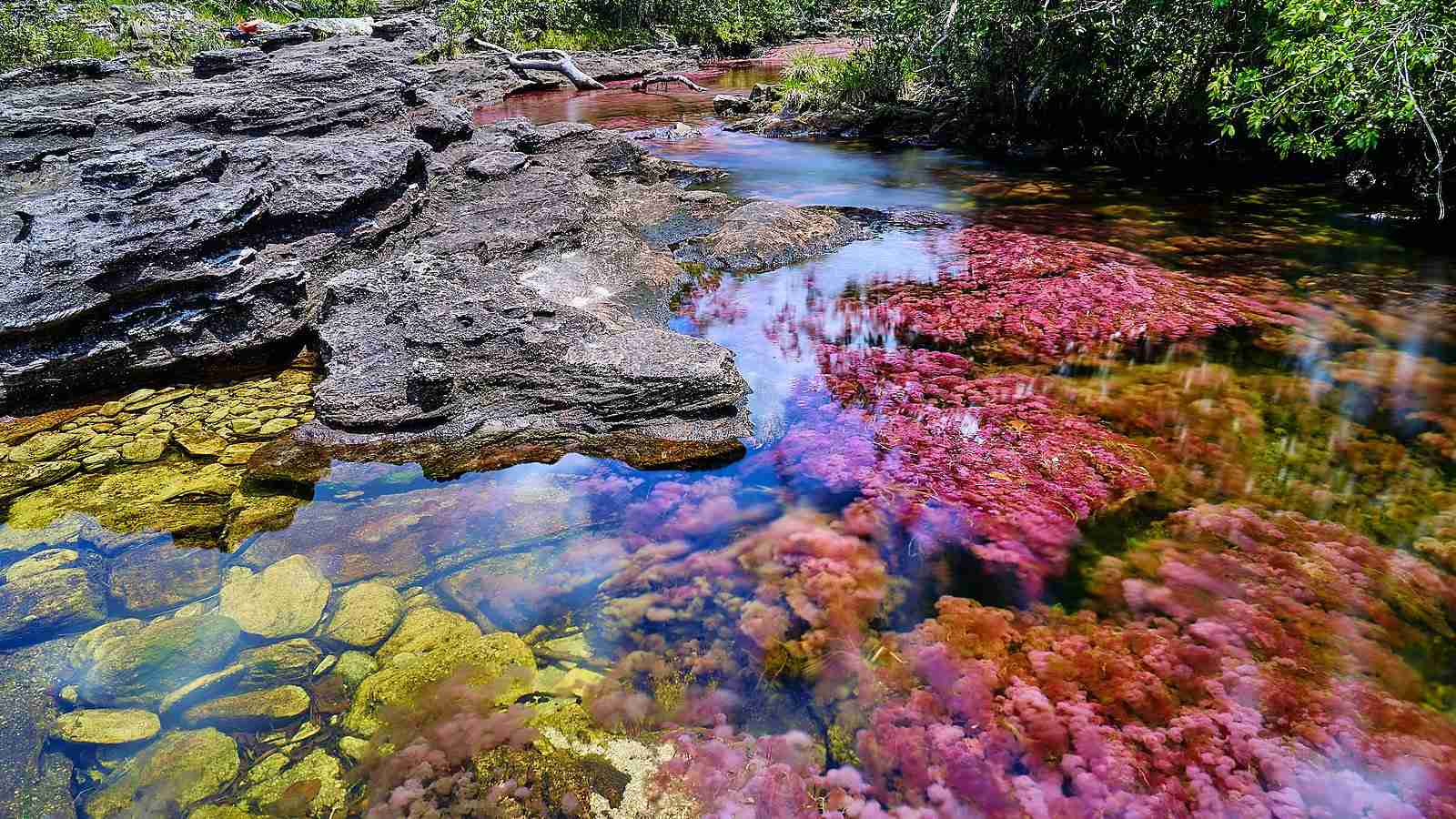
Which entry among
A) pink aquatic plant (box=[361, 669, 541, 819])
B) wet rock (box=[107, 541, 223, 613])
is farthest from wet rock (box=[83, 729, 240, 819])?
wet rock (box=[107, 541, 223, 613])

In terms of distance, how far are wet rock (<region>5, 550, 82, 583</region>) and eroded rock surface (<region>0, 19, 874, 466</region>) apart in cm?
85

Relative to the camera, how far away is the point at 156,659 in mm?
3258

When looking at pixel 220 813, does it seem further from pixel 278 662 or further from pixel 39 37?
pixel 39 37

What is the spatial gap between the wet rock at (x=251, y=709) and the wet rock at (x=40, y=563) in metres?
1.54

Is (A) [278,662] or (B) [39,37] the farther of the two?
(B) [39,37]

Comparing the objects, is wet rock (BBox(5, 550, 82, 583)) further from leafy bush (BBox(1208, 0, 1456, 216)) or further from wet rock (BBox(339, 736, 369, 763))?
leafy bush (BBox(1208, 0, 1456, 216))

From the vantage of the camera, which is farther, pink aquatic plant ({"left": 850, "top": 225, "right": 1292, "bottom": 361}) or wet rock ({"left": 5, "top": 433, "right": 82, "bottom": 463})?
pink aquatic plant ({"left": 850, "top": 225, "right": 1292, "bottom": 361})

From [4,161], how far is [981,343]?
10075 millimetres

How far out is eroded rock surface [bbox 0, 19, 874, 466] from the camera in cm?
493

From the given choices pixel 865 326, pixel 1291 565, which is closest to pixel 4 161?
pixel 865 326

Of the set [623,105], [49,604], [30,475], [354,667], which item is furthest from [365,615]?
[623,105]

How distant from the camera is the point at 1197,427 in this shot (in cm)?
484

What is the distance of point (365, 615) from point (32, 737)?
120cm

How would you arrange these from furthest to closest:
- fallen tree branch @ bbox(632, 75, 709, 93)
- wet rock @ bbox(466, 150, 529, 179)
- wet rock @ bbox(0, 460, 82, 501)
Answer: fallen tree branch @ bbox(632, 75, 709, 93) → wet rock @ bbox(466, 150, 529, 179) → wet rock @ bbox(0, 460, 82, 501)
